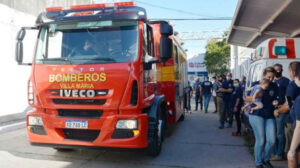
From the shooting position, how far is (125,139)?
14.1 ft

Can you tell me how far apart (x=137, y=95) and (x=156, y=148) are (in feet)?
4.76

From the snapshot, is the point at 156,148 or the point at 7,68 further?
the point at 7,68

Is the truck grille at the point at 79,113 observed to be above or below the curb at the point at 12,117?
above

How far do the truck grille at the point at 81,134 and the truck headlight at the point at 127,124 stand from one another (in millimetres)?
414

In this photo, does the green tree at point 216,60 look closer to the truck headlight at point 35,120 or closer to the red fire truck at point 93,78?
the red fire truck at point 93,78

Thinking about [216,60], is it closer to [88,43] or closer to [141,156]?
[141,156]

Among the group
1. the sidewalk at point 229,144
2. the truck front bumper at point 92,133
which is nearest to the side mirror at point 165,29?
the truck front bumper at point 92,133

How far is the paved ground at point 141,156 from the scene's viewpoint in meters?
4.91

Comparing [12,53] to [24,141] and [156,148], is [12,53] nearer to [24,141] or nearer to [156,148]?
[24,141]

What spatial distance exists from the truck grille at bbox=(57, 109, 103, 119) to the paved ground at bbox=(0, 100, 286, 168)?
37.7 inches

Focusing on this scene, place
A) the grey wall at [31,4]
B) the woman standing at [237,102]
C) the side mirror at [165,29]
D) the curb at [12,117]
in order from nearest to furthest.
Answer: the side mirror at [165,29] → the woman standing at [237,102] → the curb at [12,117] → the grey wall at [31,4]

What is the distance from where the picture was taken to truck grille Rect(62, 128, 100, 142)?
4.47 meters

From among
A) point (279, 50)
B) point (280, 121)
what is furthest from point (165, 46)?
point (279, 50)

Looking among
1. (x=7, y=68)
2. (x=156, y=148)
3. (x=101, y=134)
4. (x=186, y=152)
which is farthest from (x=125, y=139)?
(x=7, y=68)
